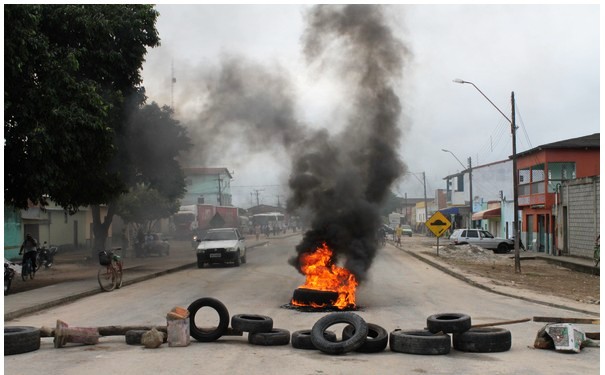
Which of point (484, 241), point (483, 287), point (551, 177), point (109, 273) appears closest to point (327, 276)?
point (483, 287)

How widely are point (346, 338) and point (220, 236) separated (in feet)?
66.9

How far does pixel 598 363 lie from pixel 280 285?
38.1 feet

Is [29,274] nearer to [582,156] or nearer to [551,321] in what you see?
[551,321]

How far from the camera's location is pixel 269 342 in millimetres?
9242

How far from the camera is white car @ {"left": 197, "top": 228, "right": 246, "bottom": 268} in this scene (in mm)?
27422

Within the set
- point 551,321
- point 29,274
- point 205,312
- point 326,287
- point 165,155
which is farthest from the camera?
point 165,155

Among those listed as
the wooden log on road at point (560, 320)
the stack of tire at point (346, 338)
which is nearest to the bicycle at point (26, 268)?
the stack of tire at point (346, 338)

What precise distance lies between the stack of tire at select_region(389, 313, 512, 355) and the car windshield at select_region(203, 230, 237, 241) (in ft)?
66.6

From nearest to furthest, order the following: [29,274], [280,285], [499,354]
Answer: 1. [499,354]
2. [280,285]
3. [29,274]

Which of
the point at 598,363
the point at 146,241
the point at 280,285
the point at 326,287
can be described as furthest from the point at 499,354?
the point at 146,241

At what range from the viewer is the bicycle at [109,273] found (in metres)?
18.0

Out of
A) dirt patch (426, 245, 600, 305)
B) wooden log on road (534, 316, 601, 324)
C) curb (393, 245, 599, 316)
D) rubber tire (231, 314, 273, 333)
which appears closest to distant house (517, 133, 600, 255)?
dirt patch (426, 245, 600, 305)

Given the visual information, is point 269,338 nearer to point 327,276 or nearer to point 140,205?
point 327,276

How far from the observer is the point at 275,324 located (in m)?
11.3
